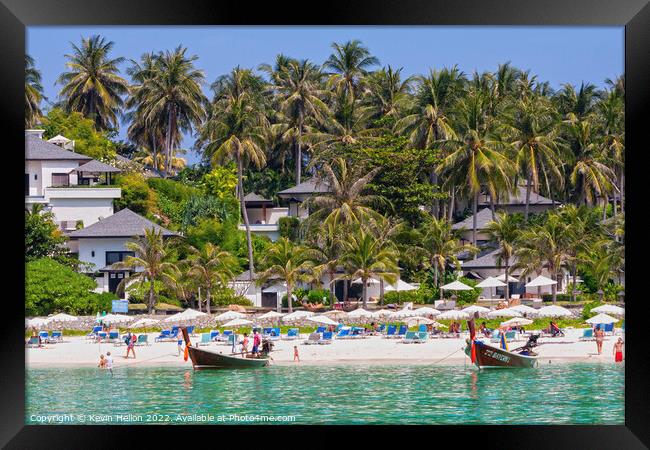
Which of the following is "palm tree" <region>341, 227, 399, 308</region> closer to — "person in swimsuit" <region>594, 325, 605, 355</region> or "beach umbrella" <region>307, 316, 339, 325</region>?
"beach umbrella" <region>307, 316, 339, 325</region>

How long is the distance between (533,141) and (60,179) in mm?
17896

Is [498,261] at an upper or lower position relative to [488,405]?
upper

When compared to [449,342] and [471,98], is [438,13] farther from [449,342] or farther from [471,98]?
[471,98]

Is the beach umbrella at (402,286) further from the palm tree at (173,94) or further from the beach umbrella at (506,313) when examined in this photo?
the palm tree at (173,94)

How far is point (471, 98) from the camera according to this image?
41312mm

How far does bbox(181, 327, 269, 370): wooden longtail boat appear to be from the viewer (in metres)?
25.6

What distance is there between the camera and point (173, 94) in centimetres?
4659

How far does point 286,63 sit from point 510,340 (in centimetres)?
2223

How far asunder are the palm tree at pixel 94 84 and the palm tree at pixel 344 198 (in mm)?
14000

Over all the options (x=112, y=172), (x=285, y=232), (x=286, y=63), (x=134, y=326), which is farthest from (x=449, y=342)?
(x=286, y=63)

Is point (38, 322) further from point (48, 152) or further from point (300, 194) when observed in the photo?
point (300, 194)

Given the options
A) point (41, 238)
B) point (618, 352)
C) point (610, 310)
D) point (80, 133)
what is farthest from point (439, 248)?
point (80, 133)

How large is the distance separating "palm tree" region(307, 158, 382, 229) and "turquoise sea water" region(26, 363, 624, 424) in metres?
11.3

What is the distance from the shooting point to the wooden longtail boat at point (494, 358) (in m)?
25.5
